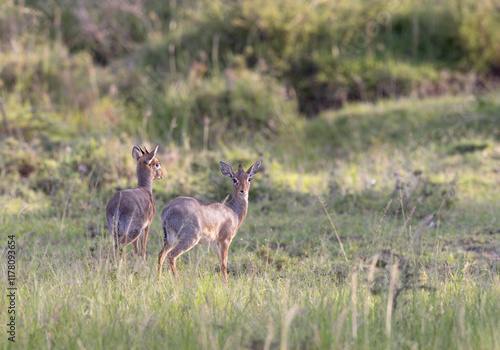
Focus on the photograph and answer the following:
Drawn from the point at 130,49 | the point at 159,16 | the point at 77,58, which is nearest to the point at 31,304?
the point at 77,58

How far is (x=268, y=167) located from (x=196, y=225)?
403 cm

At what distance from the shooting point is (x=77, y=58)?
1377 cm

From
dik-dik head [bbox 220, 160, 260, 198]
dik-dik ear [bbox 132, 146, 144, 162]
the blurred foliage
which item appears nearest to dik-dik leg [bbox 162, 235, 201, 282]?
dik-dik head [bbox 220, 160, 260, 198]

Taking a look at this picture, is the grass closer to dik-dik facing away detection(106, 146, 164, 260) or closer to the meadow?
the meadow

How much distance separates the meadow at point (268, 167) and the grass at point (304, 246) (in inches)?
1.2

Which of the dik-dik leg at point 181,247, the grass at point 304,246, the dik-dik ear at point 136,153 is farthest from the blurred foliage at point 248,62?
the dik-dik leg at point 181,247

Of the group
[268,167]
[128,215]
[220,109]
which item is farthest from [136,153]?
[220,109]

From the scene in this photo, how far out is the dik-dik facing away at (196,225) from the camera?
197 inches

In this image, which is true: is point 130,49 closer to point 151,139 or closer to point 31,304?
point 151,139

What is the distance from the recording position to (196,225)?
16.4ft

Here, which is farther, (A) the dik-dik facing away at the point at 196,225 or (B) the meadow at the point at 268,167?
(A) the dik-dik facing away at the point at 196,225

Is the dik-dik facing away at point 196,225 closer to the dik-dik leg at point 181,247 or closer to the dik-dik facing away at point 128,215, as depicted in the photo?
the dik-dik leg at point 181,247

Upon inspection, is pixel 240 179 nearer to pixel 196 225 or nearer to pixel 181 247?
pixel 196 225

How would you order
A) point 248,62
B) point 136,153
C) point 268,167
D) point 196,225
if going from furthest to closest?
point 248,62
point 268,167
point 136,153
point 196,225
